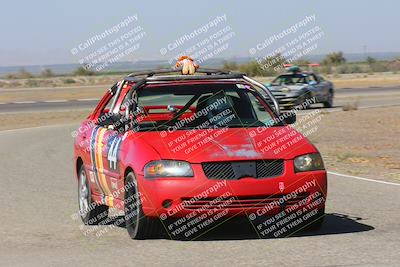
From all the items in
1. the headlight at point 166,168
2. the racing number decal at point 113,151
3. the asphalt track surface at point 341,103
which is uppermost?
the racing number decal at point 113,151

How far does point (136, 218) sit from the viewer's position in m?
8.34

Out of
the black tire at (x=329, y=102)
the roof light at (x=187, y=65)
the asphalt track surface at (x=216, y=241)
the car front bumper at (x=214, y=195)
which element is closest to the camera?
the asphalt track surface at (x=216, y=241)

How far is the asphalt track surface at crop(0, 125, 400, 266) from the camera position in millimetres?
7328

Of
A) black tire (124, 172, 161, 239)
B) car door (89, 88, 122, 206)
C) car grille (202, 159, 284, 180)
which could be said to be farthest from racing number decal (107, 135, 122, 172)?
car grille (202, 159, 284, 180)

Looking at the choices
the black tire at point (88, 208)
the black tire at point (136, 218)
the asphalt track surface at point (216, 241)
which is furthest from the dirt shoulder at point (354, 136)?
the black tire at point (136, 218)

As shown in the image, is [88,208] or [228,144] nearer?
[228,144]

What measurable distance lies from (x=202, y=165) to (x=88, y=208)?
2.40 meters

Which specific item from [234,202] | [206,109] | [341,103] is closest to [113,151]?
[206,109]

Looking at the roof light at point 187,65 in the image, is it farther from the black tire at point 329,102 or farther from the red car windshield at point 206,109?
the black tire at point 329,102

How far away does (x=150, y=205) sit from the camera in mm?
8094

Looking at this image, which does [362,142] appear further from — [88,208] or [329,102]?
[329,102]

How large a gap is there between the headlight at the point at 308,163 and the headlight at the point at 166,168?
1.07m

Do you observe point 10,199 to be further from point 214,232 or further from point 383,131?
point 383,131

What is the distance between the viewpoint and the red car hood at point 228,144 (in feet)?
26.8
